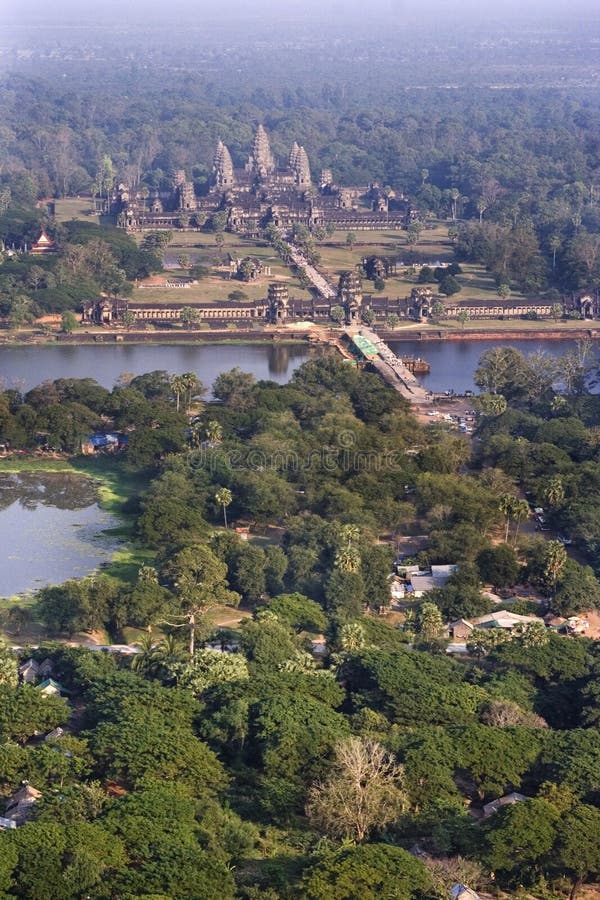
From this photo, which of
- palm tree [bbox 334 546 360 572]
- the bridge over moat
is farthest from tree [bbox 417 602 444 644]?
the bridge over moat

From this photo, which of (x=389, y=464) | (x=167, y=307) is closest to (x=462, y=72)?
(x=167, y=307)

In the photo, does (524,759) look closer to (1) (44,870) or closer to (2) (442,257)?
(1) (44,870)

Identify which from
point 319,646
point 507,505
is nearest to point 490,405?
point 507,505

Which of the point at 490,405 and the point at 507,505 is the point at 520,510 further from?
the point at 490,405

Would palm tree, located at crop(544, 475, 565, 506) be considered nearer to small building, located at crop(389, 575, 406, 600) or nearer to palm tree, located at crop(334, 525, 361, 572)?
small building, located at crop(389, 575, 406, 600)

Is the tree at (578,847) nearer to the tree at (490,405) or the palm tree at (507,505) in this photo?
the palm tree at (507,505)

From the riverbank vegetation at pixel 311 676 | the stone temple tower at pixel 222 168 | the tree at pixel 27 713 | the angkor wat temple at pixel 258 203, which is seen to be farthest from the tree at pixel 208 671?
the stone temple tower at pixel 222 168
